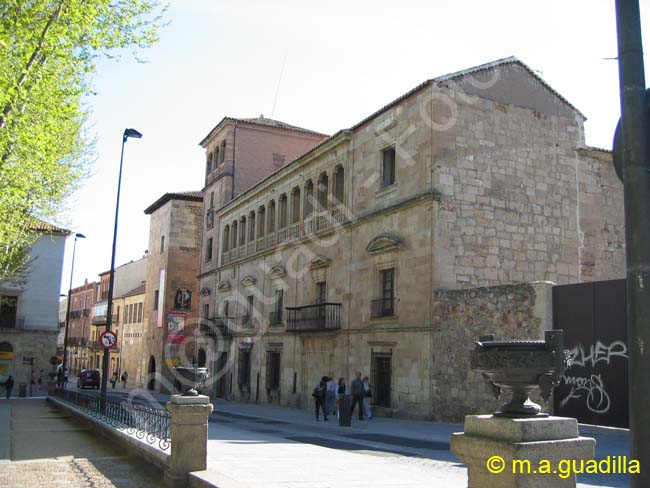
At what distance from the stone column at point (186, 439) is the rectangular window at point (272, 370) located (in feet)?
74.1

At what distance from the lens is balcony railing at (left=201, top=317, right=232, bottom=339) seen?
38094mm

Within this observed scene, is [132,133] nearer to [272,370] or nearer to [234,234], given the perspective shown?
[272,370]

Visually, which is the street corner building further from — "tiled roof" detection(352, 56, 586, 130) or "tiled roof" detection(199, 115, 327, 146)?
"tiled roof" detection(352, 56, 586, 130)

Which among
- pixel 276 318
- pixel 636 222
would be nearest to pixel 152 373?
pixel 276 318

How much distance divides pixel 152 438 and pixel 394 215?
13425 mm

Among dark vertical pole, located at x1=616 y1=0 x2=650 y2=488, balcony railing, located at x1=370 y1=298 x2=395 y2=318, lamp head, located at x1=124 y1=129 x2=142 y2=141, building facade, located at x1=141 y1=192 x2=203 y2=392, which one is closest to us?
dark vertical pole, located at x1=616 y1=0 x2=650 y2=488

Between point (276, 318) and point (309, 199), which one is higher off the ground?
point (309, 199)

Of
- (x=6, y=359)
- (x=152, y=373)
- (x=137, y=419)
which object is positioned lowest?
(x=152, y=373)

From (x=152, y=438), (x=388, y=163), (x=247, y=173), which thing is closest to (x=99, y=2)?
(x=152, y=438)

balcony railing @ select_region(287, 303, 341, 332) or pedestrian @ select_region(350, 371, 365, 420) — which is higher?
balcony railing @ select_region(287, 303, 341, 332)

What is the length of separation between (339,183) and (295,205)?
480 cm

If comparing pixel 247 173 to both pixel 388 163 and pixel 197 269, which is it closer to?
pixel 197 269

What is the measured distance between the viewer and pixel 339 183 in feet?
91.7

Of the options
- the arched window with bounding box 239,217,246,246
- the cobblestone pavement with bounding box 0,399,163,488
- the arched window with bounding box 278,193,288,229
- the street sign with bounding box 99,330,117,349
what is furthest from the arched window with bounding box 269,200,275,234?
the cobblestone pavement with bounding box 0,399,163,488
